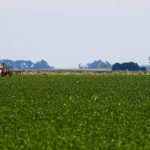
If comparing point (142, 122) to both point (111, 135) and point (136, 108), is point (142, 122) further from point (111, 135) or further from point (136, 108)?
point (136, 108)

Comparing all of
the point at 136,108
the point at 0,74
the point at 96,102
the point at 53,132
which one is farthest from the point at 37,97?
the point at 0,74

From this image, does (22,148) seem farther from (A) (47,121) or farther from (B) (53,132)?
(A) (47,121)

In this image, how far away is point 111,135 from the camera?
21.8 metres

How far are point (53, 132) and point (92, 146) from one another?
328cm

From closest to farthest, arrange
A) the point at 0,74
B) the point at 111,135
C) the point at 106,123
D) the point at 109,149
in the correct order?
the point at 109,149 < the point at 111,135 < the point at 106,123 < the point at 0,74

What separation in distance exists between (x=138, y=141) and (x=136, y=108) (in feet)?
39.0

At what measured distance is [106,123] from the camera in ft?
83.2

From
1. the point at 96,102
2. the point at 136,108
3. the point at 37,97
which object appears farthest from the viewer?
the point at 37,97

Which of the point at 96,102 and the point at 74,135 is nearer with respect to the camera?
the point at 74,135

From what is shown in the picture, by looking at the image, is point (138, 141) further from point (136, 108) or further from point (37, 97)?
point (37, 97)

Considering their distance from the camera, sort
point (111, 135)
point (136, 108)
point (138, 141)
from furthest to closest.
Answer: point (136, 108)
point (111, 135)
point (138, 141)

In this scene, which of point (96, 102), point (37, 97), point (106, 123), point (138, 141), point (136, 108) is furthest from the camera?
point (37, 97)

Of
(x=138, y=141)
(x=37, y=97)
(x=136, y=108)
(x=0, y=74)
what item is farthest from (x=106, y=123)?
(x=0, y=74)

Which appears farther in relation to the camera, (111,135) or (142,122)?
(142,122)
